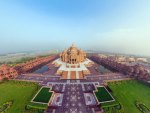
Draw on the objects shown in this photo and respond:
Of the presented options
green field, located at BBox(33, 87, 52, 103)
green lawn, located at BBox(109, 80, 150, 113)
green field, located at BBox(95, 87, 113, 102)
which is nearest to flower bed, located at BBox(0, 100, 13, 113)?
green field, located at BBox(33, 87, 52, 103)

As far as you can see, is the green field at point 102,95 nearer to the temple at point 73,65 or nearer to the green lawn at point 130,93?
the green lawn at point 130,93

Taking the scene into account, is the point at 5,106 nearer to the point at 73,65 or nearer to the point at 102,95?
the point at 102,95

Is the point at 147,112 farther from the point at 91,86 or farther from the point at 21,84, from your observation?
the point at 21,84

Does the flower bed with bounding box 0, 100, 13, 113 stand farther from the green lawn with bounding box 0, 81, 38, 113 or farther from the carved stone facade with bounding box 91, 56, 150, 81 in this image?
the carved stone facade with bounding box 91, 56, 150, 81

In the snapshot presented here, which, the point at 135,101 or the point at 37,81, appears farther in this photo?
the point at 37,81

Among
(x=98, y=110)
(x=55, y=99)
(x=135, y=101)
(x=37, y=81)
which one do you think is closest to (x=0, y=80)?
(x=37, y=81)

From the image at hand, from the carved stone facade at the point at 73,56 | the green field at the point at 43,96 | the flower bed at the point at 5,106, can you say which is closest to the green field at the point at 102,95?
the green field at the point at 43,96

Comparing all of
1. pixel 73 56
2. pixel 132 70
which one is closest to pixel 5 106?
pixel 73 56
